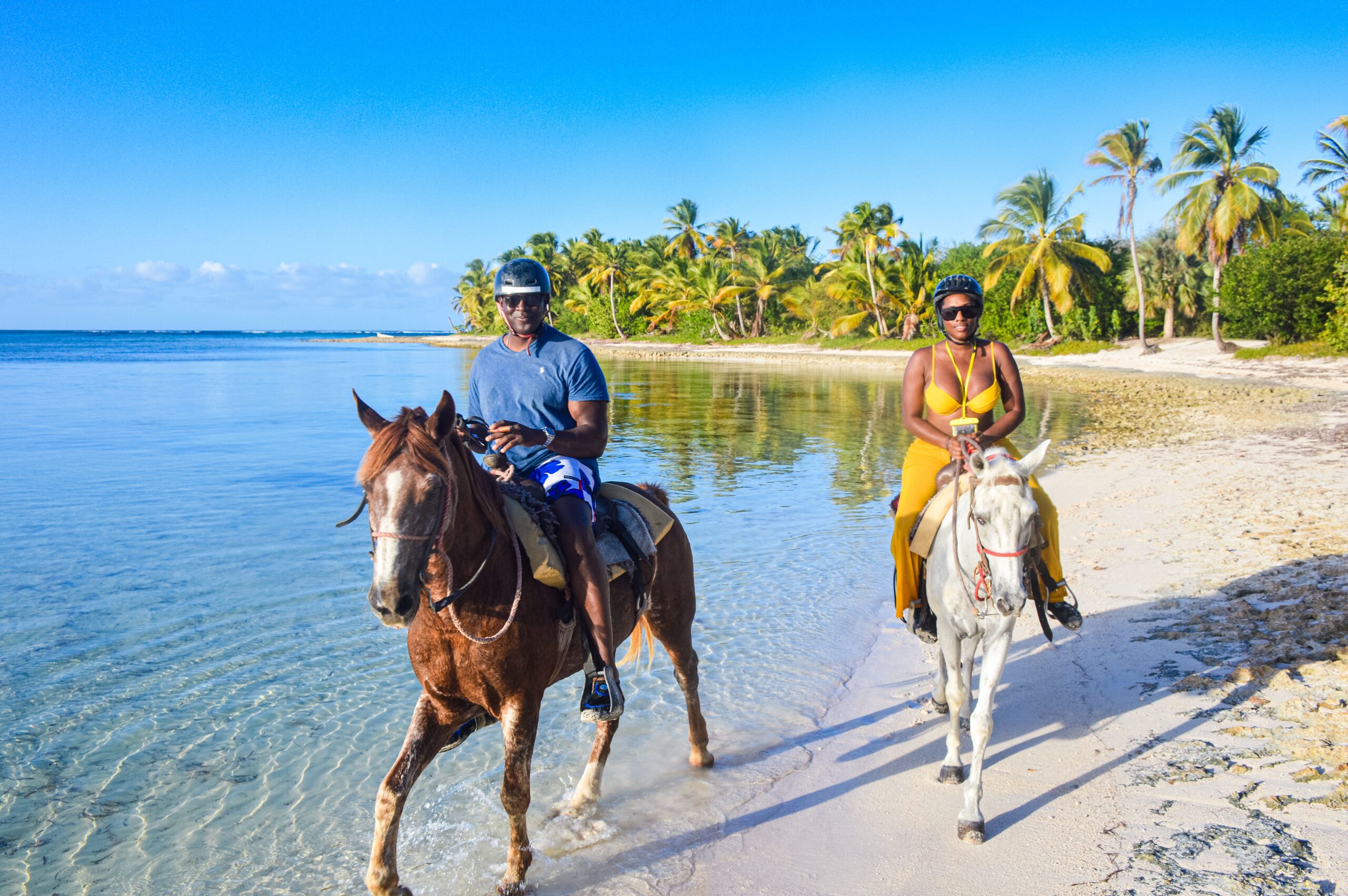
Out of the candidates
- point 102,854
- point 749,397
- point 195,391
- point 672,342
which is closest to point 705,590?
point 102,854

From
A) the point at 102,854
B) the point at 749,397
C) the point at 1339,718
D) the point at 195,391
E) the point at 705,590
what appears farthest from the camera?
the point at 195,391

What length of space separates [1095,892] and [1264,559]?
6043 millimetres

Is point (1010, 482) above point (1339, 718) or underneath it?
above

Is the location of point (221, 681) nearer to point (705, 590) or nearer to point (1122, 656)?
point (705, 590)

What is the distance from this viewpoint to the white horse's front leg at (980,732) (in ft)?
14.1

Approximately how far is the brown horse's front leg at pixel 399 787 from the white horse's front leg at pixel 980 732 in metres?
2.66

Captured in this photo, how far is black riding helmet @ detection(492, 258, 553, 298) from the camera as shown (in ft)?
13.6

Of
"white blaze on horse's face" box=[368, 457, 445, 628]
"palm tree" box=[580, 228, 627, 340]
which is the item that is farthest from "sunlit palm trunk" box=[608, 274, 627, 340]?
"white blaze on horse's face" box=[368, 457, 445, 628]

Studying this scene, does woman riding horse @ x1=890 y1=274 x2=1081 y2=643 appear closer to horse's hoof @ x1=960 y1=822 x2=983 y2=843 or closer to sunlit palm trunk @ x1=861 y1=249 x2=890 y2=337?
horse's hoof @ x1=960 y1=822 x2=983 y2=843

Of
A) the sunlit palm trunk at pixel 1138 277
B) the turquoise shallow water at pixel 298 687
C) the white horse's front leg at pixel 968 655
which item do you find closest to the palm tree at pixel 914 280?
the sunlit palm trunk at pixel 1138 277

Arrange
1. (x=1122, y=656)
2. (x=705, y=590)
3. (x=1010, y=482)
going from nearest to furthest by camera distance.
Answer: (x=1010, y=482) → (x=1122, y=656) → (x=705, y=590)

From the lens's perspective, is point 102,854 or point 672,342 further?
point 672,342

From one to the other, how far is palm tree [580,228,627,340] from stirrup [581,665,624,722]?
81.7 metres

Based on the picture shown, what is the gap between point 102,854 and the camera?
4.52 m
